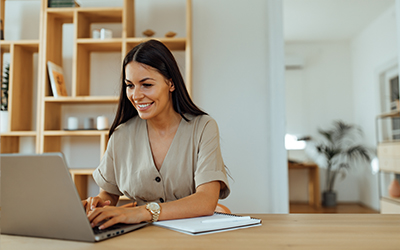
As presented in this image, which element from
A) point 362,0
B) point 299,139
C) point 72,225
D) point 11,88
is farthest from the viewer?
point 299,139

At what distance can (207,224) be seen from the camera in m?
0.93

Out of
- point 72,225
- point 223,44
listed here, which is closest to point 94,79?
point 223,44

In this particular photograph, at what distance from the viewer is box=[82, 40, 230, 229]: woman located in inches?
53.1

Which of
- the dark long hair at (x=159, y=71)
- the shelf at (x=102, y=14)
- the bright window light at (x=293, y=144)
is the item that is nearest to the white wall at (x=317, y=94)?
the bright window light at (x=293, y=144)

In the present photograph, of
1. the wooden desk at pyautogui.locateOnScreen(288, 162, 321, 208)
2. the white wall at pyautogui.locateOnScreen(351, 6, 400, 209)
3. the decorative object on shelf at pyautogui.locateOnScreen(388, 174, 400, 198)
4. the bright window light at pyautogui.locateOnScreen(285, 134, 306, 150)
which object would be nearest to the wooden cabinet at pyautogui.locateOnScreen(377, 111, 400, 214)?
the decorative object on shelf at pyautogui.locateOnScreen(388, 174, 400, 198)

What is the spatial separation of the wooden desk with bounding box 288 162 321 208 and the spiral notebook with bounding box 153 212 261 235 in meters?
4.59

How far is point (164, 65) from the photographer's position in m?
1.40

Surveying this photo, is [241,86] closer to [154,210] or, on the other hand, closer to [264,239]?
[154,210]

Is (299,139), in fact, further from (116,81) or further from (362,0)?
(116,81)

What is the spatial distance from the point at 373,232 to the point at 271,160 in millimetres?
1828

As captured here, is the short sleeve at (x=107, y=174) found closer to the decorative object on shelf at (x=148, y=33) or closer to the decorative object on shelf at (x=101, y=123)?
the decorative object on shelf at (x=101, y=123)

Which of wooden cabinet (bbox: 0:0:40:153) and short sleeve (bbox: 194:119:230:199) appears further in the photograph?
wooden cabinet (bbox: 0:0:40:153)

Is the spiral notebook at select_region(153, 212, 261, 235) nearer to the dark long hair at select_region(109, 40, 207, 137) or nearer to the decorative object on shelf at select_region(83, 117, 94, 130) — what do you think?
the dark long hair at select_region(109, 40, 207, 137)

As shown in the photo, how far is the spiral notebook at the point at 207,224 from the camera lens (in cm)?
86
